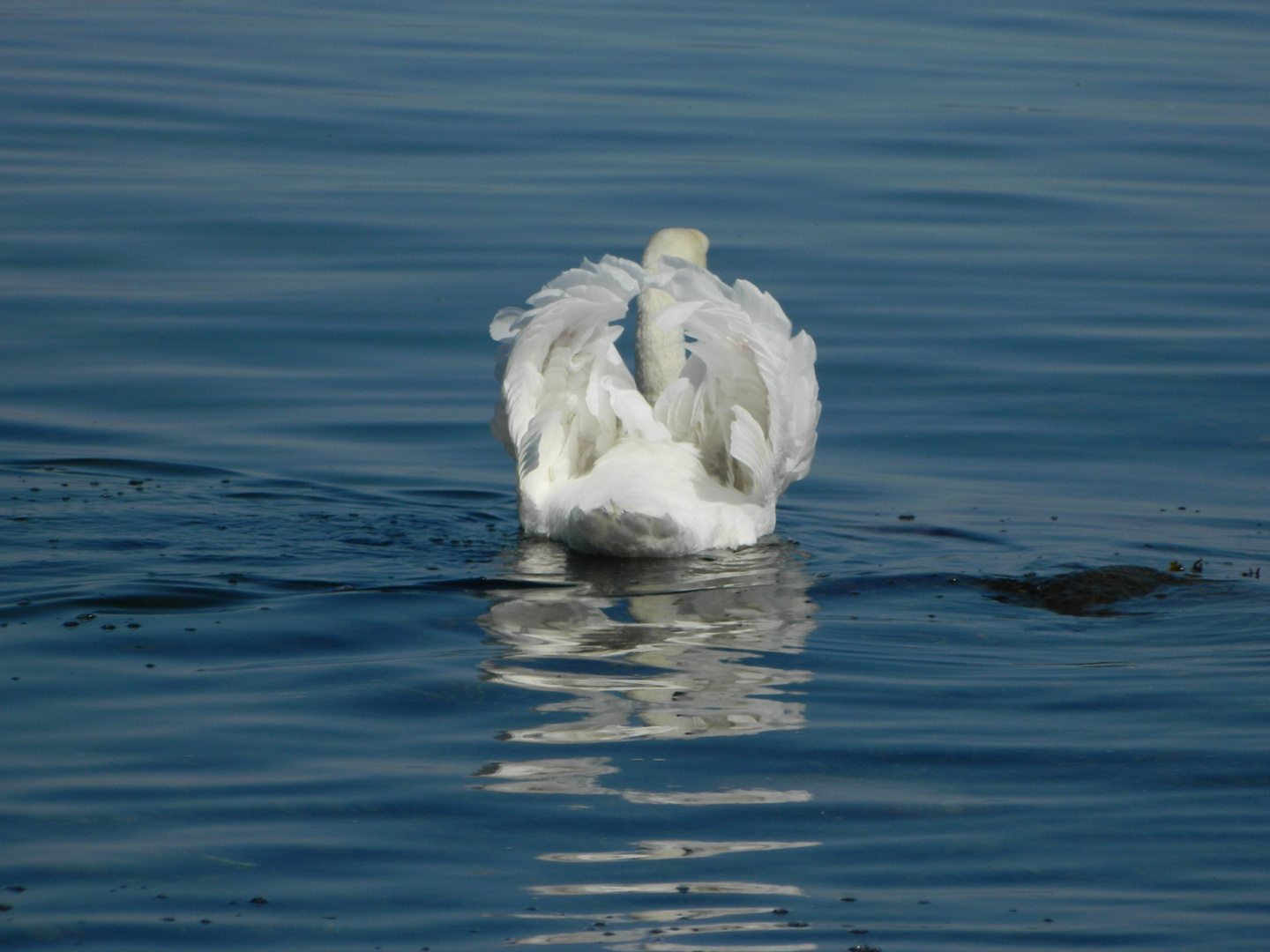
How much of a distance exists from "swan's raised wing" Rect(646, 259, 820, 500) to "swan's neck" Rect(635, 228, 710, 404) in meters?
0.19

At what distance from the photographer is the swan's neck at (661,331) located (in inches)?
370

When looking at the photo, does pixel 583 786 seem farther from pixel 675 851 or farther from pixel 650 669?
pixel 650 669

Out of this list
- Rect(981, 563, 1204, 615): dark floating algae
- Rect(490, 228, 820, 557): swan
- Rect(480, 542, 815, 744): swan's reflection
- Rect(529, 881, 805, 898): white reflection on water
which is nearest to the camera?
Rect(529, 881, 805, 898): white reflection on water

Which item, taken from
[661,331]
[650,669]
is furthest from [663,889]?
[661,331]

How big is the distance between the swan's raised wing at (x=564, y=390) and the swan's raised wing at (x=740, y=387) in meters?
0.25

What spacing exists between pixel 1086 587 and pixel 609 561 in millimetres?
2100

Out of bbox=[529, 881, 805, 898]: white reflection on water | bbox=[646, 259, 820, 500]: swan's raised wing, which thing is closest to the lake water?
bbox=[529, 881, 805, 898]: white reflection on water

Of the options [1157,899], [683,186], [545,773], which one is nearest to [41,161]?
[683,186]

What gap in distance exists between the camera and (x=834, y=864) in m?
5.14

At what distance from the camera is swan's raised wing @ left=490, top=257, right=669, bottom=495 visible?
345 inches

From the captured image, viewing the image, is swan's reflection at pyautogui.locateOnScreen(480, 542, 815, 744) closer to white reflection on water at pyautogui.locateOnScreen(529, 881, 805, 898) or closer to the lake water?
the lake water

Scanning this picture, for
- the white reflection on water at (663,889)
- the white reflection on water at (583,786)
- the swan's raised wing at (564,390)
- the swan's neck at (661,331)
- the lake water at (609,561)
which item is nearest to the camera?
the white reflection on water at (663,889)

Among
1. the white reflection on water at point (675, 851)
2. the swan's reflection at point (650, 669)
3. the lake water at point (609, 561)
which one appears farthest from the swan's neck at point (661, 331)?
the white reflection on water at point (675, 851)

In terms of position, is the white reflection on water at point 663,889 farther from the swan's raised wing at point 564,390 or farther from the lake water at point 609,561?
the swan's raised wing at point 564,390
